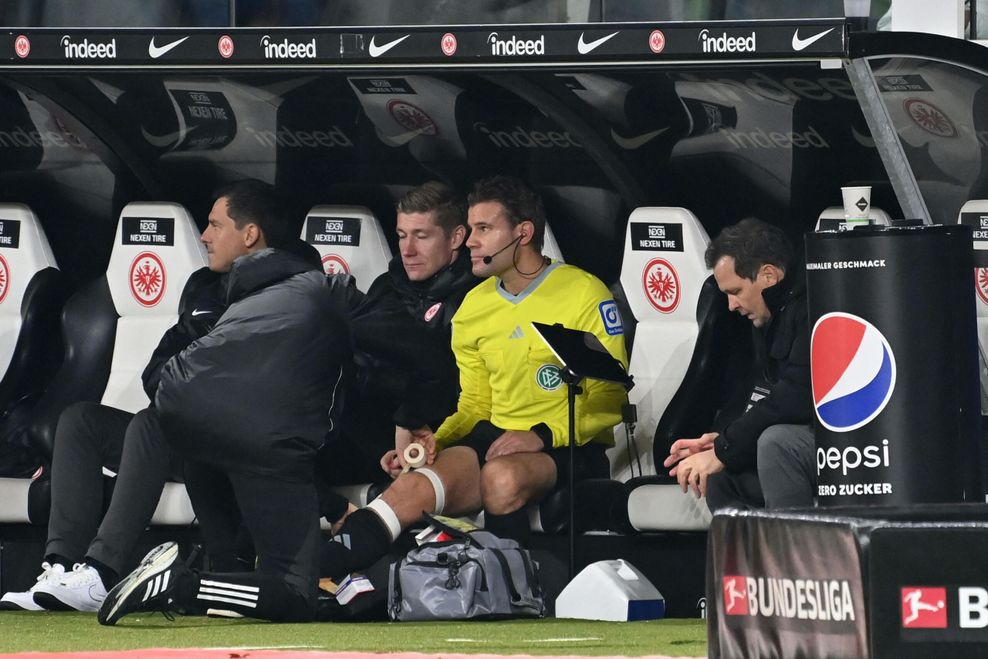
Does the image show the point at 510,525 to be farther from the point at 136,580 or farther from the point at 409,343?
the point at 136,580

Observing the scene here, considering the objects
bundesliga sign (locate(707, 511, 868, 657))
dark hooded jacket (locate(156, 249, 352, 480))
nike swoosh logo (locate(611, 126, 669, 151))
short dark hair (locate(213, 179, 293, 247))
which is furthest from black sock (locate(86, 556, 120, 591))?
bundesliga sign (locate(707, 511, 868, 657))

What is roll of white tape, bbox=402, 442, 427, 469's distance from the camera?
24.7 feet

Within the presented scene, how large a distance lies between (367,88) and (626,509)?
2040 mm

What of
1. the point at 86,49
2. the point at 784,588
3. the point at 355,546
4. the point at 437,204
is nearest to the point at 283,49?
the point at 86,49

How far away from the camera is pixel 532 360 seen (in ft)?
25.5

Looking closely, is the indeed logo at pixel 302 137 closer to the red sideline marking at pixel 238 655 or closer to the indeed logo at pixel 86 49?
the indeed logo at pixel 86 49

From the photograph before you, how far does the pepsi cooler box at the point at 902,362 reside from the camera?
18.4ft

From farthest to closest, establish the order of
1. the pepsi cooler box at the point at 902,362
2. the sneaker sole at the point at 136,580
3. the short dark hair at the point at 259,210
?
the short dark hair at the point at 259,210 → the sneaker sole at the point at 136,580 → the pepsi cooler box at the point at 902,362

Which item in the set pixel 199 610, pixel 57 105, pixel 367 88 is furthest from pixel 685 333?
pixel 57 105

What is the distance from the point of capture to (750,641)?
3.57 m

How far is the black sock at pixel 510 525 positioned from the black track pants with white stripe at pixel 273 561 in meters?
0.85

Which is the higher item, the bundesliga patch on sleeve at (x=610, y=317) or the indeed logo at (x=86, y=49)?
the indeed logo at (x=86, y=49)

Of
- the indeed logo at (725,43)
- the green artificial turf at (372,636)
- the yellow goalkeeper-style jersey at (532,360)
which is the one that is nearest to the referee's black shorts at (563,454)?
the yellow goalkeeper-style jersey at (532,360)

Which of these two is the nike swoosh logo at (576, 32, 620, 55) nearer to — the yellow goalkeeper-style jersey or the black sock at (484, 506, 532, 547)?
the yellow goalkeeper-style jersey
